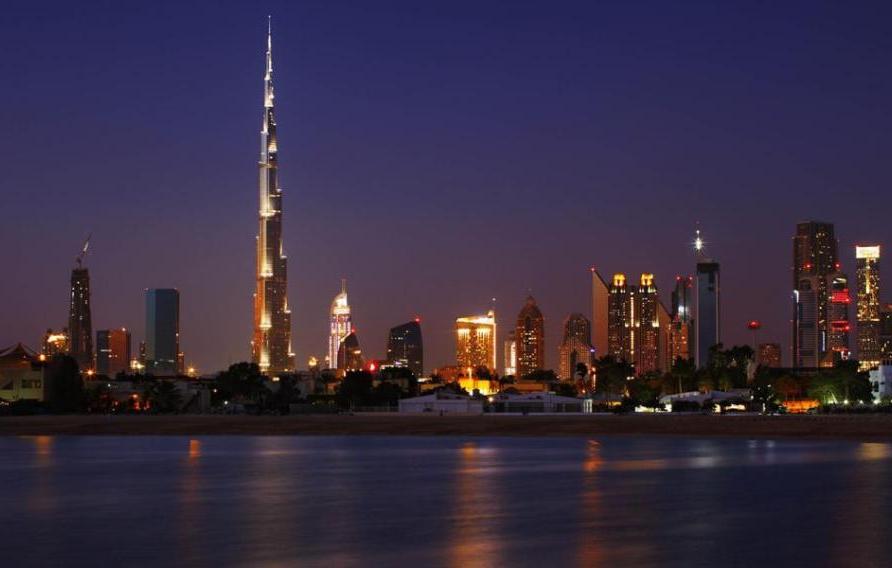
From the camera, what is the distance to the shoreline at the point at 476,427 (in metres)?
112

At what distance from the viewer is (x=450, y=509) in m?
45.5

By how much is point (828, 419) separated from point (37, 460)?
78.2m

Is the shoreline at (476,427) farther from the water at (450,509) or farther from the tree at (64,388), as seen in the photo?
the water at (450,509)

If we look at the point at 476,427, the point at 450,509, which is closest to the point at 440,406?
the point at 476,427

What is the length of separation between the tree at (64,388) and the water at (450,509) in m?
83.8

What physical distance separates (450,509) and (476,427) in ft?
250

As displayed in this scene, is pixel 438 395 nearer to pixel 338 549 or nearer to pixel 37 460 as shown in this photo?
A: pixel 37 460

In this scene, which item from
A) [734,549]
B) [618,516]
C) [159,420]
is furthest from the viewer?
[159,420]

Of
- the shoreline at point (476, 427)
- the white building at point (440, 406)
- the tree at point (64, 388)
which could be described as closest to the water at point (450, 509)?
the shoreline at point (476, 427)

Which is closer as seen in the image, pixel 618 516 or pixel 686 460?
pixel 618 516

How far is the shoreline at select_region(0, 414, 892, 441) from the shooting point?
112 meters

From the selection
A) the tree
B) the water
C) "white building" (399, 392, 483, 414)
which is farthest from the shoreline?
the water

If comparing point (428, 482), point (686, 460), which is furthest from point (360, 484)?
point (686, 460)

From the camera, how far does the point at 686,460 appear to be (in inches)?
2849
